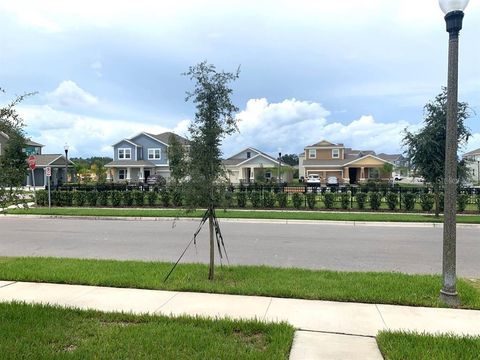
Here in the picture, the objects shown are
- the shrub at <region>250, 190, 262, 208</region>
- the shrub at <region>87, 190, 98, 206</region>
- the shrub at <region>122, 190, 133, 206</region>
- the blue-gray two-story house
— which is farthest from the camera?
the blue-gray two-story house

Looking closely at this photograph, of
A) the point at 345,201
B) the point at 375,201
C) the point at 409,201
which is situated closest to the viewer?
the point at 409,201

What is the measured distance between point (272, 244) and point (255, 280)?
4461 mm

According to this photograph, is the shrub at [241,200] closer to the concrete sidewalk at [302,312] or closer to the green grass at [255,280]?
the green grass at [255,280]

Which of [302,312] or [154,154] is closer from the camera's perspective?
[302,312]

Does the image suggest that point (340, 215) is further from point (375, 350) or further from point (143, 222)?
point (375, 350)

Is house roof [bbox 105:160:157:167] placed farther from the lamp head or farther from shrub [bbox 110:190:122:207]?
the lamp head

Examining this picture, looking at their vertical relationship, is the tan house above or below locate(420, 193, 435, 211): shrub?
above

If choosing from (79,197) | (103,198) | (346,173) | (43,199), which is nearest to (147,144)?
(346,173)

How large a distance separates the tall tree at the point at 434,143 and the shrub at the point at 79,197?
1839 cm

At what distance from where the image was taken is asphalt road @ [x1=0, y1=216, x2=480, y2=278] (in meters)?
8.96

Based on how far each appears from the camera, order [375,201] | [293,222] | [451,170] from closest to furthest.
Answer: [451,170]
[293,222]
[375,201]

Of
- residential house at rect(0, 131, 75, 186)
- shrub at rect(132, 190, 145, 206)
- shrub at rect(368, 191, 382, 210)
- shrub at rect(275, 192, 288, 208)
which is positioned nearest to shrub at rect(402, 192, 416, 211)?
shrub at rect(368, 191, 382, 210)

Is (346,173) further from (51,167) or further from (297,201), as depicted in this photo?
(51,167)

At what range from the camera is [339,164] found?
195 ft
